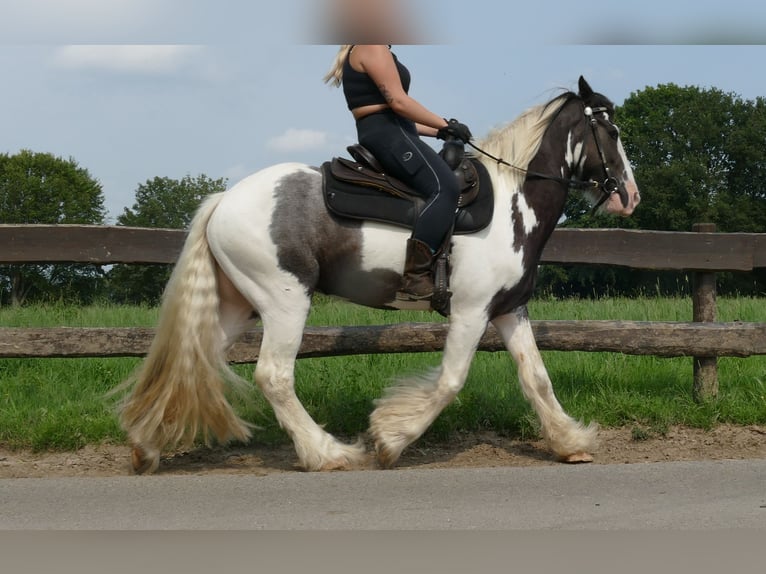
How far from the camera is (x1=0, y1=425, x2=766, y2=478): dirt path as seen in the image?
228 inches

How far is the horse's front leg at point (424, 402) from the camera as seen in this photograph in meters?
5.47

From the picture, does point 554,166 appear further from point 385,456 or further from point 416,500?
point 416,500

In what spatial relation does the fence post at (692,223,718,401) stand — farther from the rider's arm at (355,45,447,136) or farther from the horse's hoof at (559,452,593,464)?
the rider's arm at (355,45,447,136)

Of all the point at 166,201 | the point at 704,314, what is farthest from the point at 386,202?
the point at 166,201

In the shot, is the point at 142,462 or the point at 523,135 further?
the point at 523,135

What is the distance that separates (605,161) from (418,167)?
1380 millimetres

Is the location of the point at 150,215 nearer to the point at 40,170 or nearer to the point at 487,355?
the point at 40,170

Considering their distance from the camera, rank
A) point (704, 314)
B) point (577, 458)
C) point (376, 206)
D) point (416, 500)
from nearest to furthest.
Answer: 1. point (416, 500)
2. point (376, 206)
3. point (577, 458)
4. point (704, 314)

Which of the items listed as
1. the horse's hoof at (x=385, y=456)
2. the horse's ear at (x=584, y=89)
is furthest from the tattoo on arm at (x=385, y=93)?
the horse's hoof at (x=385, y=456)

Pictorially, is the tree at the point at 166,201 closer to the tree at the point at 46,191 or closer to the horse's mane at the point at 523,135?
the tree at the point at 46,191

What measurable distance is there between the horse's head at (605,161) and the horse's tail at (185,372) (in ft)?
8.39

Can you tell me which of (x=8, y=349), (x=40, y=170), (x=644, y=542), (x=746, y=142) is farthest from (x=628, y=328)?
(x=746, y=142)

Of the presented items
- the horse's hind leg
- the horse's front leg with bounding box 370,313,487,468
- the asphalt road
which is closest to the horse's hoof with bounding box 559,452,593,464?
the asphalt road

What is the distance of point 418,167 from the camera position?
215 inches
